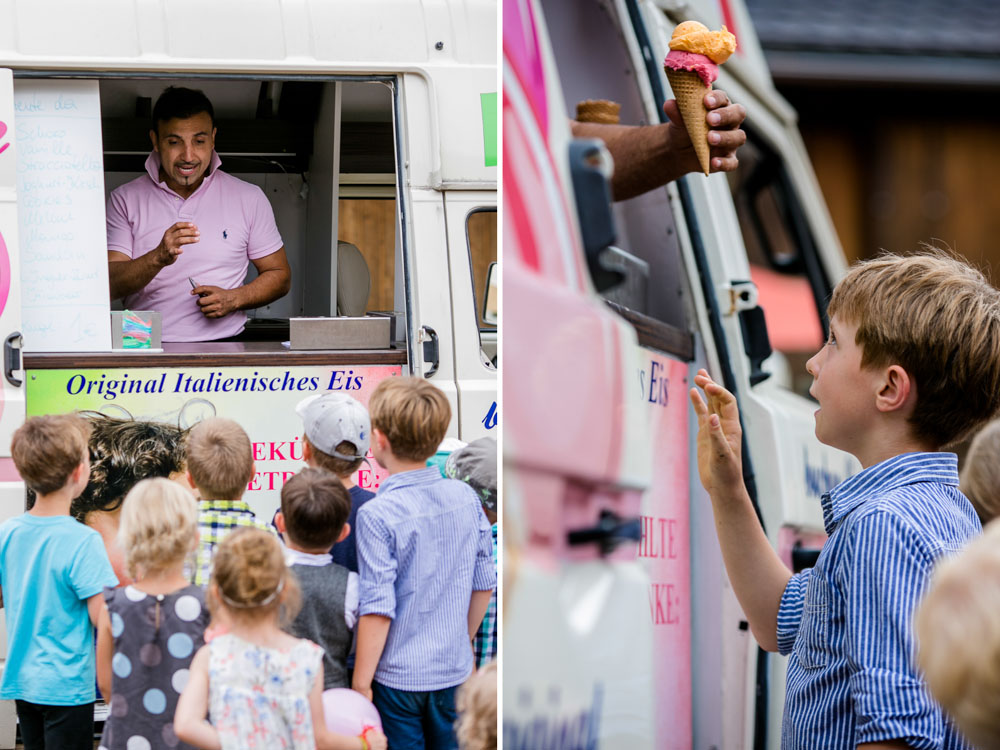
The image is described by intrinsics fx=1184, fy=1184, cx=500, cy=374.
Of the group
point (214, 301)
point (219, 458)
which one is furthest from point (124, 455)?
point (214, 301)

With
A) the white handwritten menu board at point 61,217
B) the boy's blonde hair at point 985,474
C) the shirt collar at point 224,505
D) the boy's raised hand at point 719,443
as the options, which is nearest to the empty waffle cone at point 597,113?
the boy's raised hand at point 719,443

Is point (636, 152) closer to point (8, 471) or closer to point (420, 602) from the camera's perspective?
point (420, 602)

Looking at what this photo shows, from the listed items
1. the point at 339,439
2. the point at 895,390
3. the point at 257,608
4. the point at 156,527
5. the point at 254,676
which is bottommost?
the point at 254,676

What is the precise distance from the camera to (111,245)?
351 cm

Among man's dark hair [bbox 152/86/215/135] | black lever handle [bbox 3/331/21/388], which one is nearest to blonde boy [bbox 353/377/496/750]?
black lever handle [bbox 3/331/21/388]

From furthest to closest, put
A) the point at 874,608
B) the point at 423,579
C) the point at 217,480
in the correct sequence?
the point at 217,480 < the point at 423,579 < the point at 874,608

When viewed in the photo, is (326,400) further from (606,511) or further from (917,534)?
(917,534)

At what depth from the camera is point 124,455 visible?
2.60 m

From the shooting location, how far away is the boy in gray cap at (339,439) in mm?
2361

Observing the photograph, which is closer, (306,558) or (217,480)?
(306,558)

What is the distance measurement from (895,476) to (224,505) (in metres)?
1.35

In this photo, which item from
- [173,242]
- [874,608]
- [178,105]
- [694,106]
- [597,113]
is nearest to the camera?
[874,608]

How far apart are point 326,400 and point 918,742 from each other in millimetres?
1652

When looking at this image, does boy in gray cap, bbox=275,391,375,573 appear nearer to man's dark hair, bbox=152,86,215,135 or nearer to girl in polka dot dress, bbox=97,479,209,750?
girl in polka dot dress, bbox=97,479,209,750
